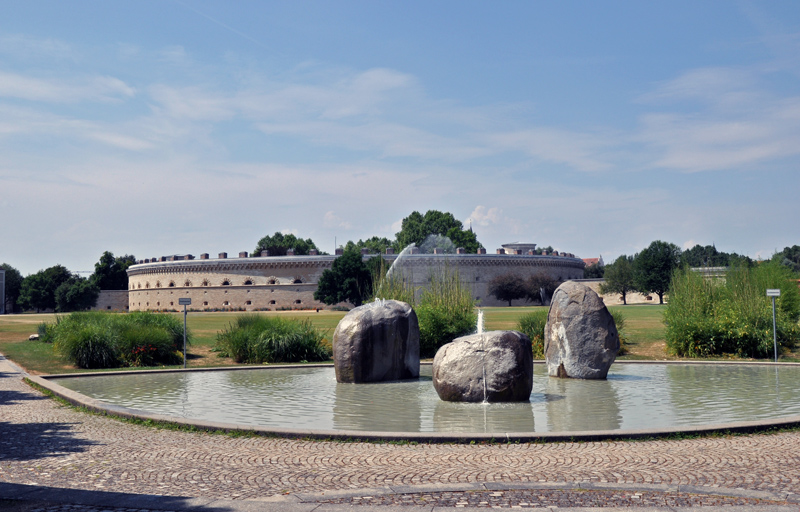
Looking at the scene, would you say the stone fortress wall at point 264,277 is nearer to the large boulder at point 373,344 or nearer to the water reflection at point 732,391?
the water reflection at point 732,391

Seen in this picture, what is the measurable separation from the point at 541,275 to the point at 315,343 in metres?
64.7

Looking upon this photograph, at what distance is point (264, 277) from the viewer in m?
81.8

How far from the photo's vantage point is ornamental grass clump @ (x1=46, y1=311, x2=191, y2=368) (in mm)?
18844

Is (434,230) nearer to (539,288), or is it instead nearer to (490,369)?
(539,288)

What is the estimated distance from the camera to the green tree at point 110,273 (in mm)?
100625

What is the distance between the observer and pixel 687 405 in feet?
36.0

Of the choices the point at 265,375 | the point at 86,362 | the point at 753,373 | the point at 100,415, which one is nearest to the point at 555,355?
the point at 753,373

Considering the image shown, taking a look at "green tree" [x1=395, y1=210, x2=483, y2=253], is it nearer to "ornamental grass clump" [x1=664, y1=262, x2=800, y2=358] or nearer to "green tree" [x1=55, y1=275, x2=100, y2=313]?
"green tree" [x1=55, y1=275, x2=100, y2=313]

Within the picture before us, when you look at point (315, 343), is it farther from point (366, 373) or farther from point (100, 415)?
point (100, 415)

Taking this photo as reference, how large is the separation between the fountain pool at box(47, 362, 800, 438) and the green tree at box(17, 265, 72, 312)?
278ft

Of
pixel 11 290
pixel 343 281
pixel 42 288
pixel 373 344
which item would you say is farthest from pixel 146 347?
pixel 11 290

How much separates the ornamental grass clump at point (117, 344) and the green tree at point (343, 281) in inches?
1894

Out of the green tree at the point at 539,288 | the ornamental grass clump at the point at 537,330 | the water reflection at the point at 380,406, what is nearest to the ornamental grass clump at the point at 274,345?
the water reflection at the point at 380,406

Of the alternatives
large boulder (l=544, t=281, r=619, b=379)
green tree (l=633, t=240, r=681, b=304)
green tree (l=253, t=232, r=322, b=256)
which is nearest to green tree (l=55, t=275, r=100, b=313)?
green tree (l=253, t=232, r=322, b=256)
